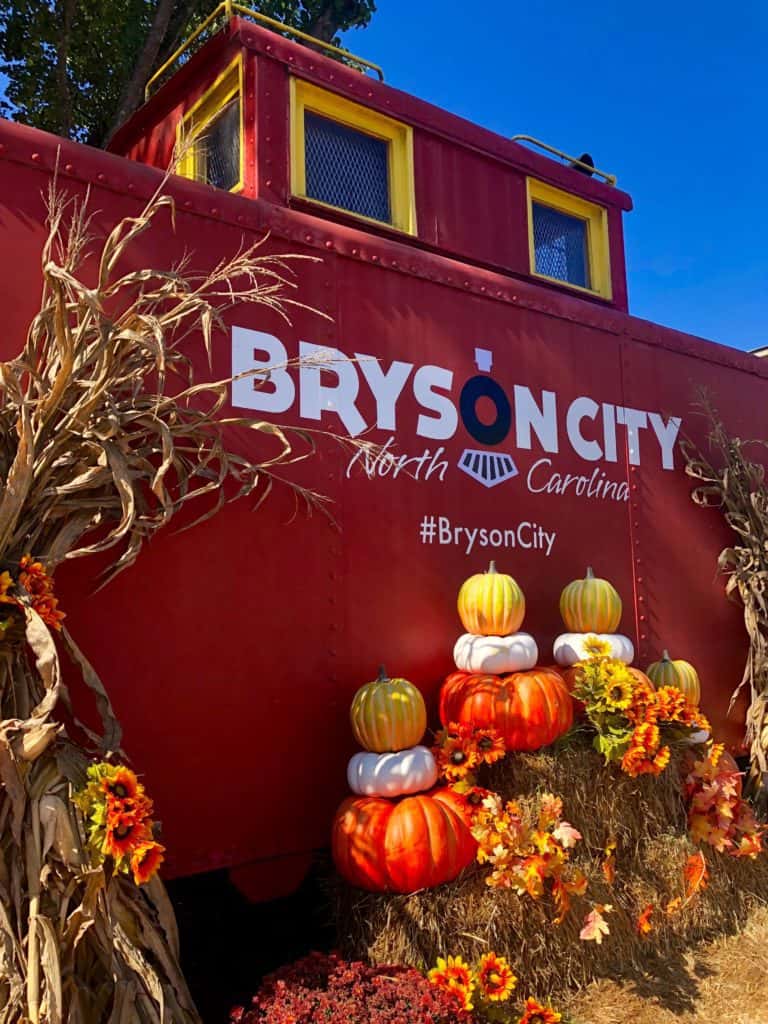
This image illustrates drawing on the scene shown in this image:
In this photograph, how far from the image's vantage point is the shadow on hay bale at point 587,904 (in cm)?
316

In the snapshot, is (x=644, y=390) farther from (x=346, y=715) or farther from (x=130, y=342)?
(x=130, y=342)

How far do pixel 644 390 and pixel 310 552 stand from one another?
271 cm

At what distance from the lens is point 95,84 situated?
39.4 feet

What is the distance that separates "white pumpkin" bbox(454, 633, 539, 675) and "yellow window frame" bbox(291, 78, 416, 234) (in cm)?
238

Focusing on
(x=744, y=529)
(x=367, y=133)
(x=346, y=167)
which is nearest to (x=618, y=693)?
(x=744, y=529)

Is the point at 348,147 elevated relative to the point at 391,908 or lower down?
elevated

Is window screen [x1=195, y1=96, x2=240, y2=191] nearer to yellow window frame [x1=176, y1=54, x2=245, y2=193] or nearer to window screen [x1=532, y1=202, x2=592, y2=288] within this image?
yellow window frame [x1=176, y1=54, x2=245, y2=193]

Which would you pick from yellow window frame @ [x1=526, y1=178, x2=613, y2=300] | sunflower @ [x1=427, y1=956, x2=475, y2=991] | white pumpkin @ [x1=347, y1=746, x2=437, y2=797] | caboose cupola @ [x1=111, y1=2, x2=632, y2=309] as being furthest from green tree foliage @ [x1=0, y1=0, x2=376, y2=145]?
sunflower @ [x1=427, y1=956, x2=475, y2=991]

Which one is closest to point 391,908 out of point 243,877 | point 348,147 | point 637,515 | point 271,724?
point 243,877

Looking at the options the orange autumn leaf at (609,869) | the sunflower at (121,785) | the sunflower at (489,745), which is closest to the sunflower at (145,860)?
the sunflower at (121,785)

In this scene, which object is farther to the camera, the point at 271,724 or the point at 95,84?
the point at 95,84

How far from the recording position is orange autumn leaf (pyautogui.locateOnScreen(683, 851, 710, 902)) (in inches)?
151

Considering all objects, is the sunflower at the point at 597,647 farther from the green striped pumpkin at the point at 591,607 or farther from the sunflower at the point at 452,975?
the sunflower at the point at 452,975

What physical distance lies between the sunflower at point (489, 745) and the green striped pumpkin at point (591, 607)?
991mm
